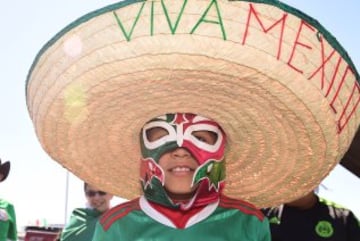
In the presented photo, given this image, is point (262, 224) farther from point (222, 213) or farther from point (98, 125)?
point (98, 125)

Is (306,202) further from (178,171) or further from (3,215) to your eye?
(3,215)

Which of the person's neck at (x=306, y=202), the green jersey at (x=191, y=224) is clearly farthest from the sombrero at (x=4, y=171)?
the green jersey at (x=191, y=224)

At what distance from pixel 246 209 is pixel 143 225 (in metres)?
0.42

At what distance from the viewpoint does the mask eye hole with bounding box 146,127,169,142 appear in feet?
7.56

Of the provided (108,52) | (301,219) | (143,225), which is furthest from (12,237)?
(108,52)

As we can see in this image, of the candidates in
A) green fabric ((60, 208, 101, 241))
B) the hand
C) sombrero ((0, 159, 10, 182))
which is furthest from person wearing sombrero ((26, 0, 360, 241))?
sombrero ((0, 159, 10, 182))

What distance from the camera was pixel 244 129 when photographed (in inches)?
97.1

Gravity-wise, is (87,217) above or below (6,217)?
above

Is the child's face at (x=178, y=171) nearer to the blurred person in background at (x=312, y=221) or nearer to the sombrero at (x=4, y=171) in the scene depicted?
the blurred person in background at (x=312, y=221)

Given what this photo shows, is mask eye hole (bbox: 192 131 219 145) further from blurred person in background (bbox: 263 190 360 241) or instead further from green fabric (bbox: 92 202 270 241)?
blurred person in background (bbox: 263 190 360 241)

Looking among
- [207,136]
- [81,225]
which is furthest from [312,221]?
[81,225]

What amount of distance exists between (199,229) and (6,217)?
4.59 metres

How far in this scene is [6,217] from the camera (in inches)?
247

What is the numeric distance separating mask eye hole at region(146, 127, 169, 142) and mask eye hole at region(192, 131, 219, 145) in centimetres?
12
